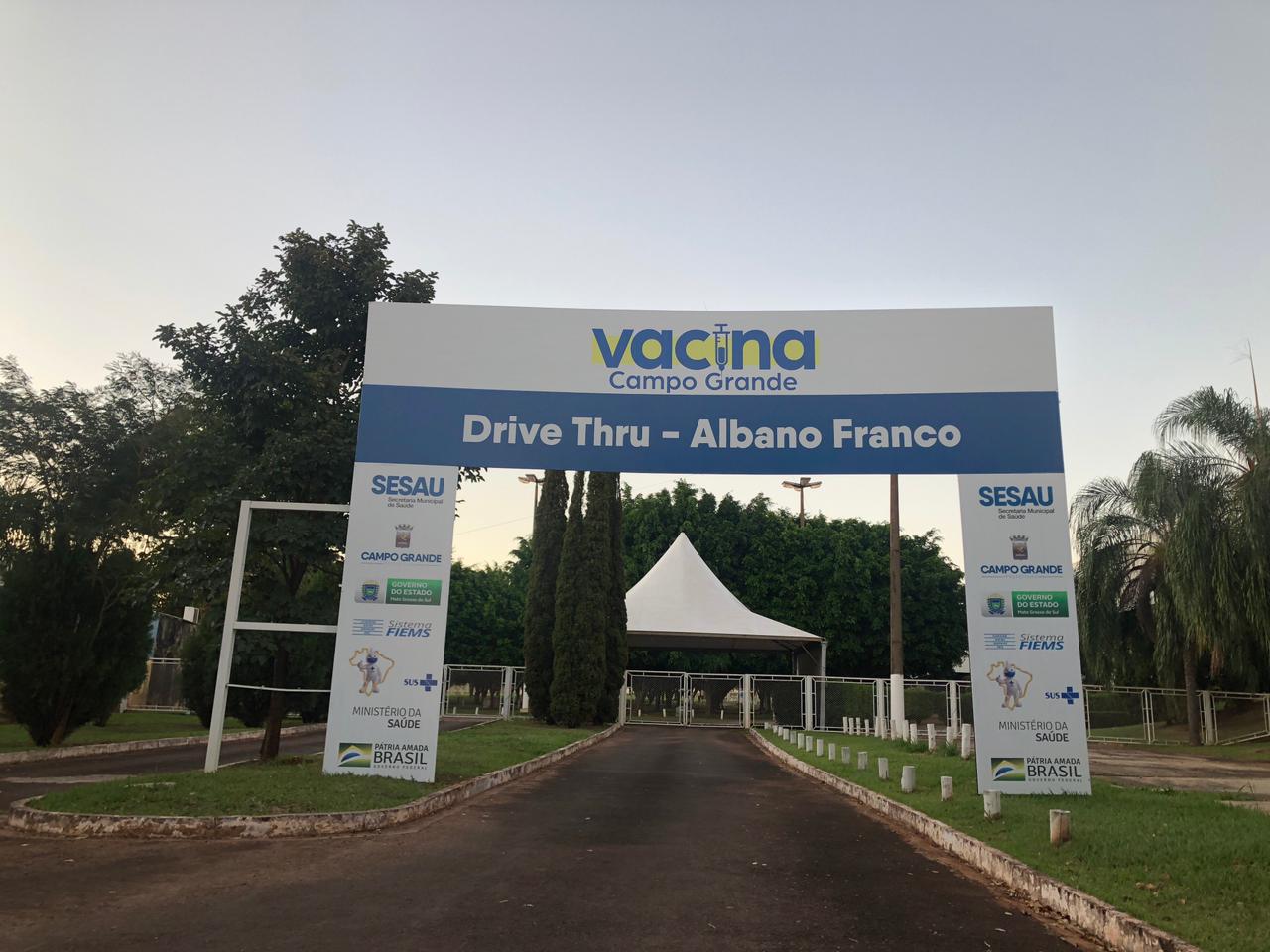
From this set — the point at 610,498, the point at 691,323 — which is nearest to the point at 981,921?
the point at 691,323

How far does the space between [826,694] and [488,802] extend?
857 inches

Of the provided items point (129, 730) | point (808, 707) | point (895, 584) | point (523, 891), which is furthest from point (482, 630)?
point (523, 891)

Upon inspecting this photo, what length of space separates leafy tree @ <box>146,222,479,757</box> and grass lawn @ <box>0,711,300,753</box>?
7154mm

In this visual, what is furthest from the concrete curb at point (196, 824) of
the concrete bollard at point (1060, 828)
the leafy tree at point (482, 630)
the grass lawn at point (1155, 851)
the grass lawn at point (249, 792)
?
Result: the leafy tree at point (482, 630)

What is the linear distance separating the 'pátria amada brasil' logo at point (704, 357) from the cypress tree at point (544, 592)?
16.7 metres

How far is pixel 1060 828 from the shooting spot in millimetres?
8602

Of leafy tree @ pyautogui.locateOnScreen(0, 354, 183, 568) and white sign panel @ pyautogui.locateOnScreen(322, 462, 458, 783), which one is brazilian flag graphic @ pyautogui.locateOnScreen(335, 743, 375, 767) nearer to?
white sign panel @ pyautogui.locateOnScreen(322, 462, 458, 783)

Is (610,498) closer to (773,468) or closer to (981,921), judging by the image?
(773,468)

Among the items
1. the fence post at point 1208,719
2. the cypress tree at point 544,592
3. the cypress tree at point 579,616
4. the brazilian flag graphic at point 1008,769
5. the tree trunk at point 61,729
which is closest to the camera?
the brazilian flag graphic at point 1008,769

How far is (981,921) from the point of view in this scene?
21.9 ft

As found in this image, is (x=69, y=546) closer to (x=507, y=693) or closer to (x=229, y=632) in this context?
(x=229, y=632)

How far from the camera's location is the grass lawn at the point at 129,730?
20.0m

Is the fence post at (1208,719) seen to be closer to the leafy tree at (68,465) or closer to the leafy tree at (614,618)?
the leafy tree at (614,618)

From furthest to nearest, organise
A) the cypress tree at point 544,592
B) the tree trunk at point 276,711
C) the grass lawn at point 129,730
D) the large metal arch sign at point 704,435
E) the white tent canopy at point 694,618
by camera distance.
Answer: the white tent canopy at point 694,618
the cypress tree at point 544,592
the grass lawn at point 129,730
the tree trunk at point 276,711
the large metal arch sign at point 704,435
